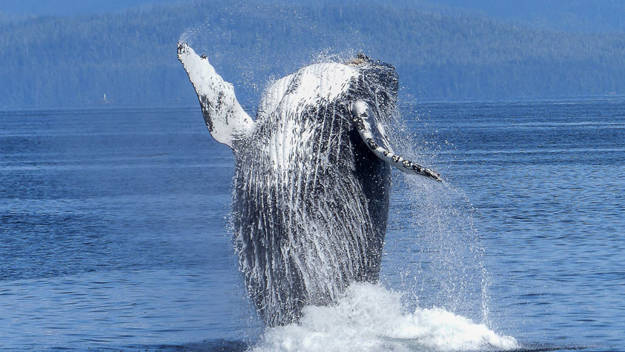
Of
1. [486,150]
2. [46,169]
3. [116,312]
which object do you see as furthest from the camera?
[486,150]

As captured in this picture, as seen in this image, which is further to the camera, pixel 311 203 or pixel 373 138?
pixel 311 203

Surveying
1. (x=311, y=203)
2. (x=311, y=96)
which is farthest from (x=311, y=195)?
(x=311, y=96)

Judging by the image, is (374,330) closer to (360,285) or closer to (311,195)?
(360,285)

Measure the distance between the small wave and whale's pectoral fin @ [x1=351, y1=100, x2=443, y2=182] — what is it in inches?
63.4

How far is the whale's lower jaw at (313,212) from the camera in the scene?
413 inches

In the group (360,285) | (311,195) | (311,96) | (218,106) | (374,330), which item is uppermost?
(311,96)

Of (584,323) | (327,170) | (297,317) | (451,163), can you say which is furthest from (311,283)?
(451,163)

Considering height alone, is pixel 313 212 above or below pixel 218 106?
below

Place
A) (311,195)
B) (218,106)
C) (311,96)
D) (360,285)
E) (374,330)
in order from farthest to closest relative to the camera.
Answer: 1. (374,330)
2. (218,106)
3. (360,285)
4. (311,96)
5. (311,195)

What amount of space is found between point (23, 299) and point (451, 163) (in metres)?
30.0

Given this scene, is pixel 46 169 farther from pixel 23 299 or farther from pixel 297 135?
pixel 297 135

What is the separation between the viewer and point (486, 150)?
181 feet

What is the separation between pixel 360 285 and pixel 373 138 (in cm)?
165

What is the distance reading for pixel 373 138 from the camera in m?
9.86
